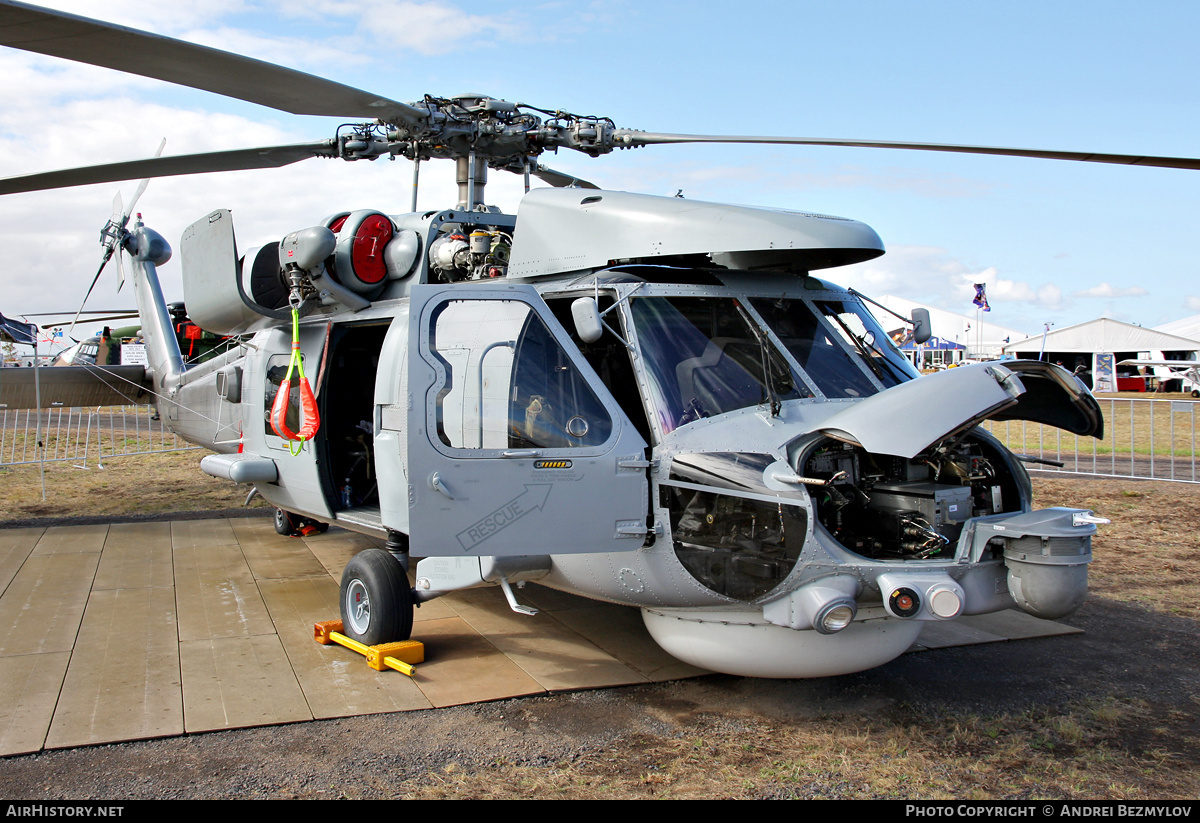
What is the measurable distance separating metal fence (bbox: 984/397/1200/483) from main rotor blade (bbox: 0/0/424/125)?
9.88 meters

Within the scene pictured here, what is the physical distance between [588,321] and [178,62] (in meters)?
2.47

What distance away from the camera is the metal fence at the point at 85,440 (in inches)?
629

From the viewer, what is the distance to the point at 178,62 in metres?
4.45

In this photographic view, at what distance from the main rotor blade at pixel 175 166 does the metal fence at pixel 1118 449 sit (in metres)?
9.67

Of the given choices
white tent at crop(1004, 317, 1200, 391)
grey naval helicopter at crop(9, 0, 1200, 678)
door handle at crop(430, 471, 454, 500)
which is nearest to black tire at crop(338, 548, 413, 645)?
grey naval helicopter at crop(9, 0, 1200, 678)

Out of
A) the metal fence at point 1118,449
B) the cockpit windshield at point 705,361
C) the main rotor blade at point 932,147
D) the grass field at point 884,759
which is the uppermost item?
the main rotor blade at point 932,147

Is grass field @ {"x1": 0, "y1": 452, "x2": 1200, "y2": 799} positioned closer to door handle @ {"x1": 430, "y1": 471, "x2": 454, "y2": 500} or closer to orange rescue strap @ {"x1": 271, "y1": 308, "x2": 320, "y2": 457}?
door handle @ {"x1": 430, "y1": 471, "x2": 454, "y2": 500}

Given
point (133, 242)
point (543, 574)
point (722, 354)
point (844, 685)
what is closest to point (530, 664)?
point (543, 574)

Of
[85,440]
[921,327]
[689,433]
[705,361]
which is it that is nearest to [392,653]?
[689,433]

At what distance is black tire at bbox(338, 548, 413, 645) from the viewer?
5.44 m

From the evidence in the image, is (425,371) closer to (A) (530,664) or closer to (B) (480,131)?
(A) (530,664)

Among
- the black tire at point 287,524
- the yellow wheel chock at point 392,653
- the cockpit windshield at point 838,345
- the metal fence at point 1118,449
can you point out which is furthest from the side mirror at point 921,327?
the black tire at point 287,524

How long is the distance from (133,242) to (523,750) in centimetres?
861

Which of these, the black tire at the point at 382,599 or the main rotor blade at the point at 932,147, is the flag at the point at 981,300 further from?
the black tire at the point at 382,599
